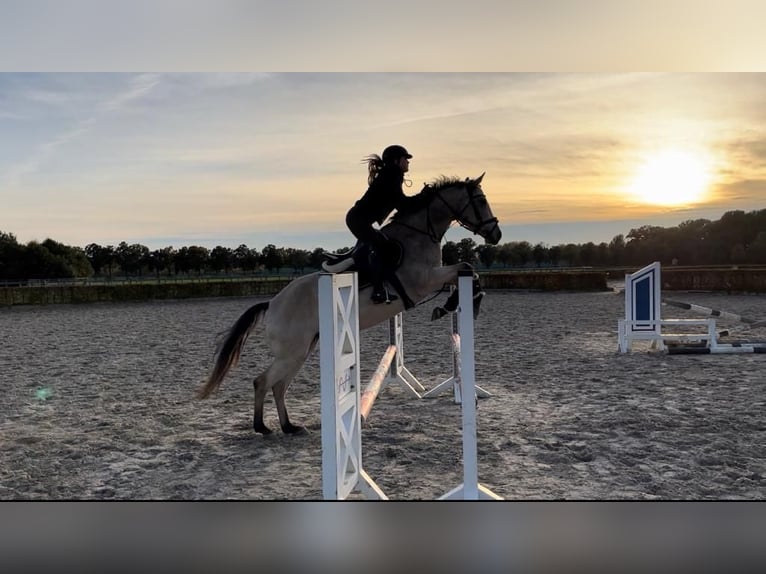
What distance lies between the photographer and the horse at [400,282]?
3273 mm

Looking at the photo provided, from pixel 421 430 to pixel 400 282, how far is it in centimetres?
94

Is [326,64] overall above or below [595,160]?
below

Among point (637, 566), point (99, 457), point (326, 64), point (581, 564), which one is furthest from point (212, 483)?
point (326, 64)

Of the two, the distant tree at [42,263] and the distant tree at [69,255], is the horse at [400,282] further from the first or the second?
the distant tree at [69,255]

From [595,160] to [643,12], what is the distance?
21.1 feet

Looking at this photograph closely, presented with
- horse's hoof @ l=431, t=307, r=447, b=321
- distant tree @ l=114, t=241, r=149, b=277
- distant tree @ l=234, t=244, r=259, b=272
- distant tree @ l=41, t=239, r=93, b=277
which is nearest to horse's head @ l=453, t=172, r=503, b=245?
horse's hoof @ l=431, t=307, r=447, b=321

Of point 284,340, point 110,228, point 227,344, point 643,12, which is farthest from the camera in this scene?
point 110,228

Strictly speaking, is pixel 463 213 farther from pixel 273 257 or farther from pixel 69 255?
pixel 69 255

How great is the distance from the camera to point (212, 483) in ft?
8.84

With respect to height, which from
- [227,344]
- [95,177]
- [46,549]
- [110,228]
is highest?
[95,177]

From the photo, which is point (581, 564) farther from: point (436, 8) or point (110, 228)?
point (110, 228)

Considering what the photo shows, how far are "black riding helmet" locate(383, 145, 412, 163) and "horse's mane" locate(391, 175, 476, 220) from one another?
0.33m

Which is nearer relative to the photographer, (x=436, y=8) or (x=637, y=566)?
(x=637, y=566)

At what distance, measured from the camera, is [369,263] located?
3262 millimetres
